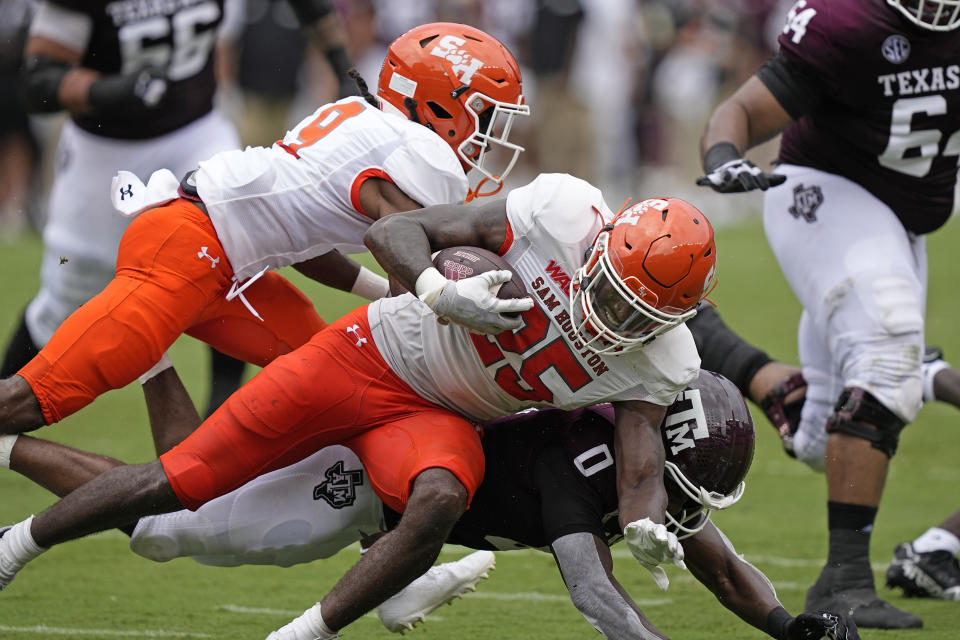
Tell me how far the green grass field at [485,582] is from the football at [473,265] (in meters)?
1.14

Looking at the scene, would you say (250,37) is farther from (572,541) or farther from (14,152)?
(572,541)

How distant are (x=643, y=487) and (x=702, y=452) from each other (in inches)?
10.6

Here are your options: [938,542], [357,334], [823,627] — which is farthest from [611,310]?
[938,542]

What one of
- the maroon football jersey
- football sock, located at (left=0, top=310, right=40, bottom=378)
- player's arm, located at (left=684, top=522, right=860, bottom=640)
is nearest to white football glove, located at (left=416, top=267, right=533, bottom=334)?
player's arm, located at (left=684, top=522, right=860, bottom=640)

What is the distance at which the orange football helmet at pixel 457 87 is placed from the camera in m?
4.26

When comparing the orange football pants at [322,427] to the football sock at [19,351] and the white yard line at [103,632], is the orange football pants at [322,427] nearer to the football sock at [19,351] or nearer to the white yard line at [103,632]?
the white yard line at [103,632]

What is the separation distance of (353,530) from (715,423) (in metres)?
1.09

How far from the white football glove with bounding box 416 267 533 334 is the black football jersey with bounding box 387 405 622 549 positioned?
0.46 metres

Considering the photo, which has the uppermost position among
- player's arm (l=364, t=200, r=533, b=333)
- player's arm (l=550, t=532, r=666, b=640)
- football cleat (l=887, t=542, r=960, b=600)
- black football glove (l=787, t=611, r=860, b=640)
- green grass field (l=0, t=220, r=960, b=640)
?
player's arm (l=364, t=200, r=533, b=333)

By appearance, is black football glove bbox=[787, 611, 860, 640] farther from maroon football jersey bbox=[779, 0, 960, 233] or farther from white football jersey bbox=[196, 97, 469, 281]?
maroon football jersey bbox=[779, 0, 960, 233]

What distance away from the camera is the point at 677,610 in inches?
180

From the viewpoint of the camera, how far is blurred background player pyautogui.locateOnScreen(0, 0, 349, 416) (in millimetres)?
5578

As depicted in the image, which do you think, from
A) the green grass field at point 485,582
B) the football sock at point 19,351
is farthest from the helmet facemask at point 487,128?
the football sock at point 19,351

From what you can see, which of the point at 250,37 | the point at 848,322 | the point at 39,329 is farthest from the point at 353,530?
the point at 250,37
